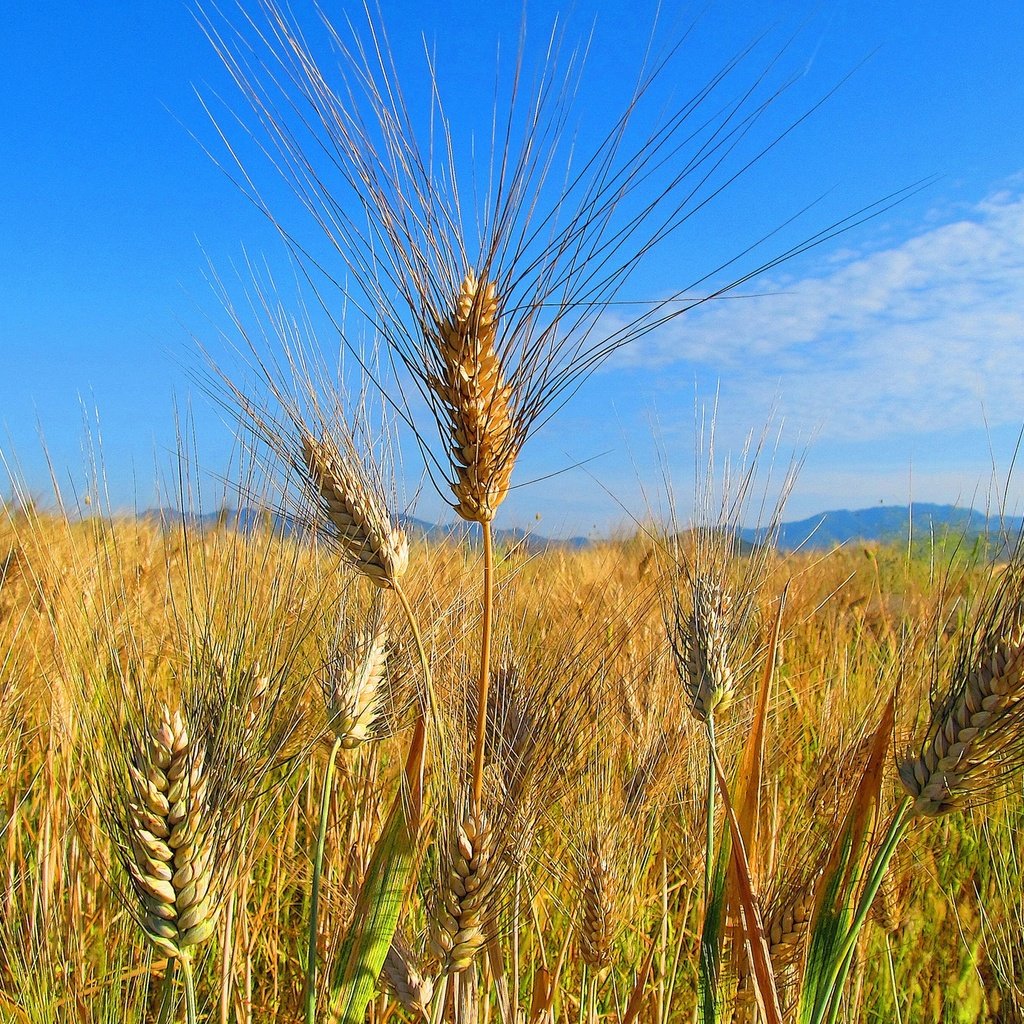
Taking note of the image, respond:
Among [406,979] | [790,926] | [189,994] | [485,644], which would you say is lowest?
[406,979]

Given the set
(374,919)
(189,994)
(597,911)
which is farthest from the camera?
(597,911)

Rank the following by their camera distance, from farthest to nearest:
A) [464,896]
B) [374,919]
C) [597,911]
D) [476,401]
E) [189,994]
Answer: [597,911]
[374,919]
[464,896]
[476,401]
[189,994]

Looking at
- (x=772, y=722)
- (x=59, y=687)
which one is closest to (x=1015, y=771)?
(x=772, y=722)

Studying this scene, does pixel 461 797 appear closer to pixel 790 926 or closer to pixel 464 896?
pixel 464 896

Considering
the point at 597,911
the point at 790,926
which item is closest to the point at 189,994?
the point at 597,911

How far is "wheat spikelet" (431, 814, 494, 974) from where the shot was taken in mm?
1176

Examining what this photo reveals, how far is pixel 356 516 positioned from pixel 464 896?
627 mm

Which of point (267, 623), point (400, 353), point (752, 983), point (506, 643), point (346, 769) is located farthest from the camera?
point (346, 769)

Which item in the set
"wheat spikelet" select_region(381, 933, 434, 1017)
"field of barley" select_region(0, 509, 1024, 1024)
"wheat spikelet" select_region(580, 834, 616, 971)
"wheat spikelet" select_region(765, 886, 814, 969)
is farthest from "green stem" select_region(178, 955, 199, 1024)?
"wheat spikelet" select_region(765, 886, 814, 969)

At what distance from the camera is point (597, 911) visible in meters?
1.54

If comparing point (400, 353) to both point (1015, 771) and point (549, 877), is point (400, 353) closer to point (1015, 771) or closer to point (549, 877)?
point (1015, 771)

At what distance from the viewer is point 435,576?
199 cm

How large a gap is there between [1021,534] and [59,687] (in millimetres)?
2094

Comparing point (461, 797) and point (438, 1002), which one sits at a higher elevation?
point (461, 797)
